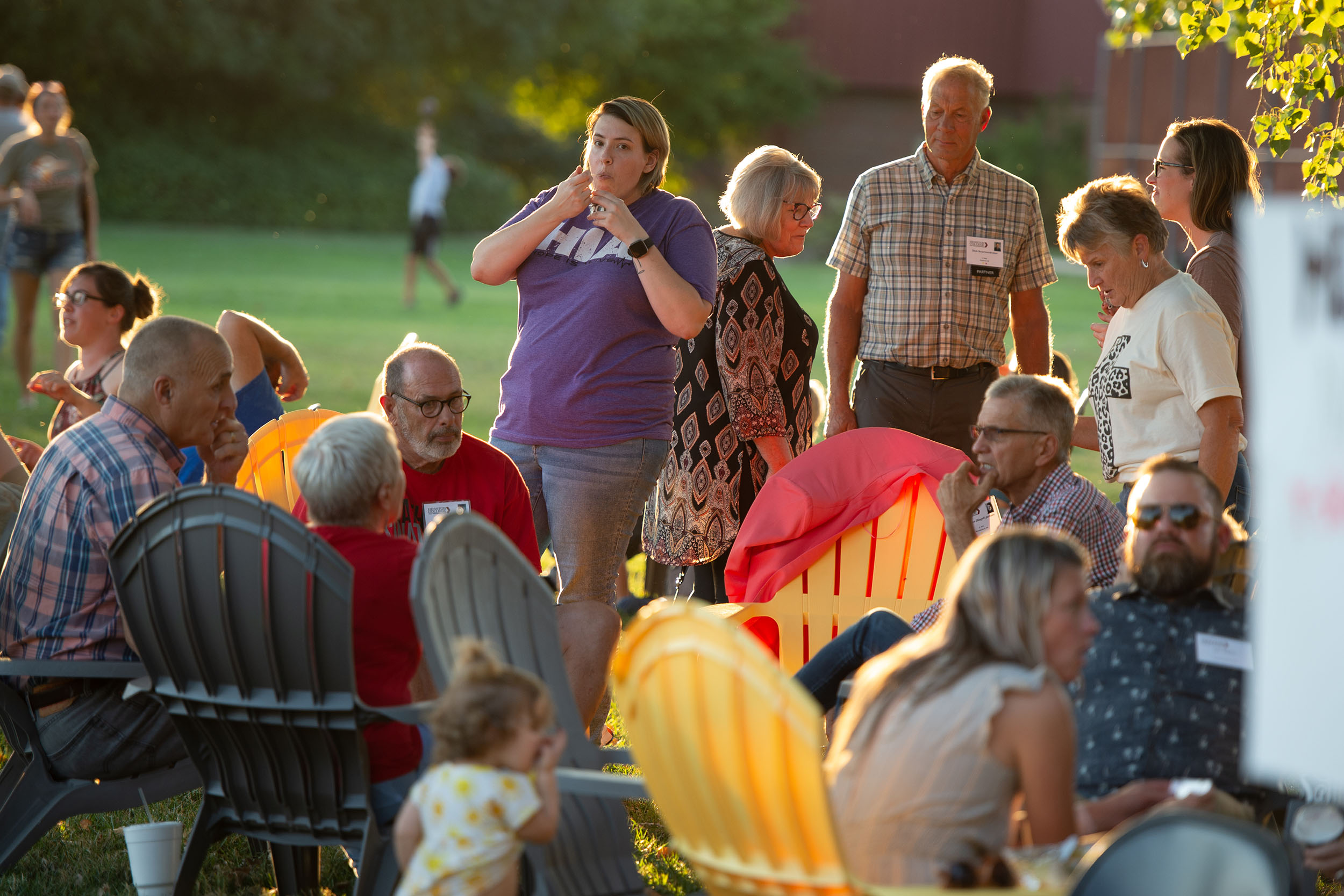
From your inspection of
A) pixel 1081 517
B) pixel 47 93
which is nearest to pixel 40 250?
pixel 47 93

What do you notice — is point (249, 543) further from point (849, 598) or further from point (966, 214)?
point (966, 214)

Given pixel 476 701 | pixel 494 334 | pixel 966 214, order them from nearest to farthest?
1. pixel 476 701
2. pixel 966 214
3. pixel 494 334

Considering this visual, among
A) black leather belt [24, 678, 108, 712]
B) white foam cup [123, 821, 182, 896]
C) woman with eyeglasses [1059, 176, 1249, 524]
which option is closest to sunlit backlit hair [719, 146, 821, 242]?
woman with eyeglasses [1059, 176, 1249, 524]

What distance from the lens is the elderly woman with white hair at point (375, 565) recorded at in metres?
2.60

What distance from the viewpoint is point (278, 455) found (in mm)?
3965

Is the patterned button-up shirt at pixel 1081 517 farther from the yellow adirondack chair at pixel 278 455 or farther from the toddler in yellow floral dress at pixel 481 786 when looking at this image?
the yellow adirondack chair at pixel 278 455

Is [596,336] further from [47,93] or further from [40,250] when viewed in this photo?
[47,93]

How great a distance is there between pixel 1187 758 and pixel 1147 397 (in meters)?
1.30

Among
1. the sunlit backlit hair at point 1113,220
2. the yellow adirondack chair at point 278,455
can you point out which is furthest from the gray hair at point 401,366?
the sunlit backlit hair at point 1113,220

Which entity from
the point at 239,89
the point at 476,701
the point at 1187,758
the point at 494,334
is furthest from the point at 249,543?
the point at 239,89

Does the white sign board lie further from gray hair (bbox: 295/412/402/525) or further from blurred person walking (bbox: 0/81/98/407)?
blurred person walking (bbox: 0/81/98/407)

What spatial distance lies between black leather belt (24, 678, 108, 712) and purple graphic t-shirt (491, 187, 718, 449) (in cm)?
132

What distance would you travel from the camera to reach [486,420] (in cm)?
1027

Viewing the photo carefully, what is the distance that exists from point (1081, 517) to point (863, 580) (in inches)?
37.3
